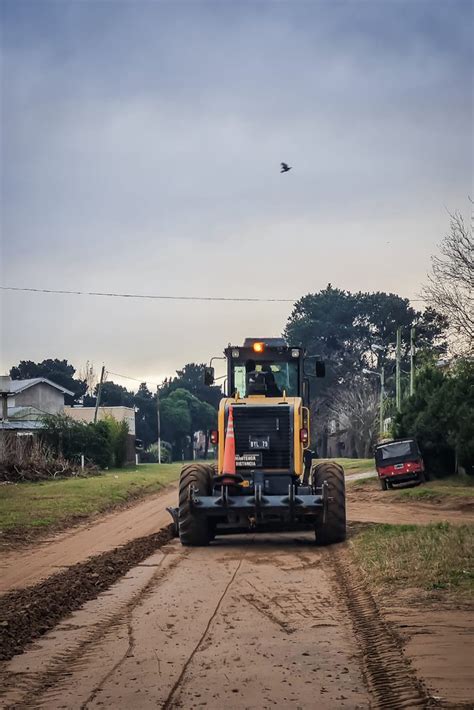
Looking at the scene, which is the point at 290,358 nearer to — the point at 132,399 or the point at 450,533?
the point at 450,533

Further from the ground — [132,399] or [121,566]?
[132,399]

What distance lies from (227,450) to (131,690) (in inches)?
464

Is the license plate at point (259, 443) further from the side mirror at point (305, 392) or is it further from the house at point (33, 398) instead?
the house at point (33, 398)

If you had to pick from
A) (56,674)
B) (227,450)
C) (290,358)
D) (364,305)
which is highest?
(364,305)

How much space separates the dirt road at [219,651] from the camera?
7.77m

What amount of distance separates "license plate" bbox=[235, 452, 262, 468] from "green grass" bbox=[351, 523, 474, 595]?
235cm

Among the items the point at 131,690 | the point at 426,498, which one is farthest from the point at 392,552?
the point at 426,498

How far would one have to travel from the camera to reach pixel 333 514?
19.1 metres

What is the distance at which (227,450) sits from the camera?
19734 millimetres

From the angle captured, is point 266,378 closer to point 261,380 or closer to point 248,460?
point 261,380

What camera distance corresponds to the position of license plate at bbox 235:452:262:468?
19.8 m

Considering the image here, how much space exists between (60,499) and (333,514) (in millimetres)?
15467

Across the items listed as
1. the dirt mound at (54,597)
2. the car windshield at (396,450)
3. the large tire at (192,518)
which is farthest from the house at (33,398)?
the dirt mound at (54,597)

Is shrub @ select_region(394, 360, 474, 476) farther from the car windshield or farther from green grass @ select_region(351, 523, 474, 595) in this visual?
green grass @ select_region(351, 523, 474, 595)
